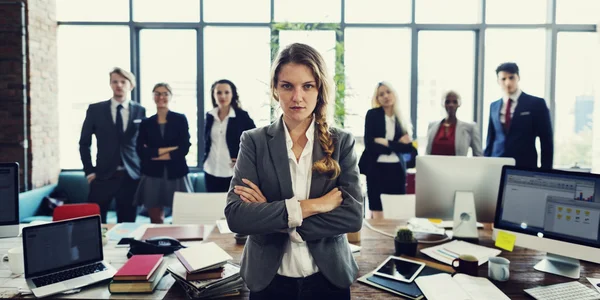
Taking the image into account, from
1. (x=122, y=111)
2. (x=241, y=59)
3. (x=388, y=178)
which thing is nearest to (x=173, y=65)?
(x=241, y=59)

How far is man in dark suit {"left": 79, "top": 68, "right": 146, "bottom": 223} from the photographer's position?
392 centimetres

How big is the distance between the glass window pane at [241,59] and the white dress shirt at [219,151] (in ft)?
5.46

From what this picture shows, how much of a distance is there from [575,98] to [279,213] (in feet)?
19.4

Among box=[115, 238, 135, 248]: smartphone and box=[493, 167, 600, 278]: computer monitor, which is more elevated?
box=[493, 167, 600, 278]: computer monitor

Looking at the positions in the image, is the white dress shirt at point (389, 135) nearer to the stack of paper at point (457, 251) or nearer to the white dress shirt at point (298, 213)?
the stack of paper at point (457, 251)

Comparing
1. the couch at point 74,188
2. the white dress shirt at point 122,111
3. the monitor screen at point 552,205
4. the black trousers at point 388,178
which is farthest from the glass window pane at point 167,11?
the monitor screen at point 552,205

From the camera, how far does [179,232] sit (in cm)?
241

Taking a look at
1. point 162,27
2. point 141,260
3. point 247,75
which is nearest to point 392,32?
point 247,75

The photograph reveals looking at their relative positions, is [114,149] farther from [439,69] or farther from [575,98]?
[575,98]

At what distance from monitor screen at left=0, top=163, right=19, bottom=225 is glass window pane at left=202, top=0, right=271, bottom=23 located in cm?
383

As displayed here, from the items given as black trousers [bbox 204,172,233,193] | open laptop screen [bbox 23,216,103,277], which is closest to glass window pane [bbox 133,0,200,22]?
black trousers [bbox 204,172,233,193]

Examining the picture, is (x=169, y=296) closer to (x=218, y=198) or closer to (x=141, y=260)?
(x=141, y=260)

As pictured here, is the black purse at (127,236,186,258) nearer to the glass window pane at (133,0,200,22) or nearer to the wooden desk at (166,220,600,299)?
the wooden desk at (166,220,600,299)

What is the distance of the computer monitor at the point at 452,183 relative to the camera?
2.24 m
